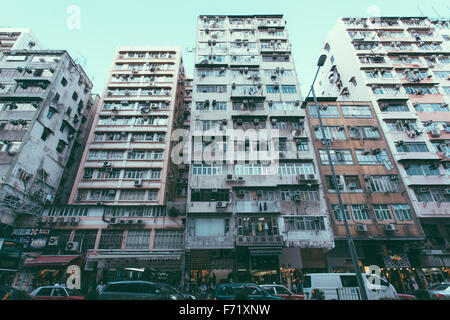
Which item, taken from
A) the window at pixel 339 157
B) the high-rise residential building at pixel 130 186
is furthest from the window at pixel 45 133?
the window at pixel 339 157

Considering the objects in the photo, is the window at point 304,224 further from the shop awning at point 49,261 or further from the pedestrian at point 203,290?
the shop awning at point 49,261

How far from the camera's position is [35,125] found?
87.3 feet

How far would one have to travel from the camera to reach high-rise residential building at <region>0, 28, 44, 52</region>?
3825cm

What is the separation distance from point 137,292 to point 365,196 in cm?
2273

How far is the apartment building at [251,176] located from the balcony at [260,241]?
9 centimetres

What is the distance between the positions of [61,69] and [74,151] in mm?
12179

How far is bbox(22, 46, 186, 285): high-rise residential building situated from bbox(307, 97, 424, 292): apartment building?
16.5m

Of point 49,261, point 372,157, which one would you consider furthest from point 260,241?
point 49,261

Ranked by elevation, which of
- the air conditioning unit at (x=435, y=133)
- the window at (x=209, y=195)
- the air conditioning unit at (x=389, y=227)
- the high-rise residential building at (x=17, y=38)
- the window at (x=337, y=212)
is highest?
the high-rise residential building at (x=17, y=38)

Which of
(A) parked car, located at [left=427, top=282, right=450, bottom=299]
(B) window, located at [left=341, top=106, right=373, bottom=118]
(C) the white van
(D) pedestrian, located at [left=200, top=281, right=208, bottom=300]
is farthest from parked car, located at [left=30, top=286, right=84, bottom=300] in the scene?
(B) window, located at [left=341, top=106, right=373, bottom=118]

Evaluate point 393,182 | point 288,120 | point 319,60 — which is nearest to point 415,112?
point 393,182

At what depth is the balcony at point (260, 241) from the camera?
2041 cm

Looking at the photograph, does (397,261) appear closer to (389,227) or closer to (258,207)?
(389,227)

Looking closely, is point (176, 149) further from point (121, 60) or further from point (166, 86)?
point (121, 60)
